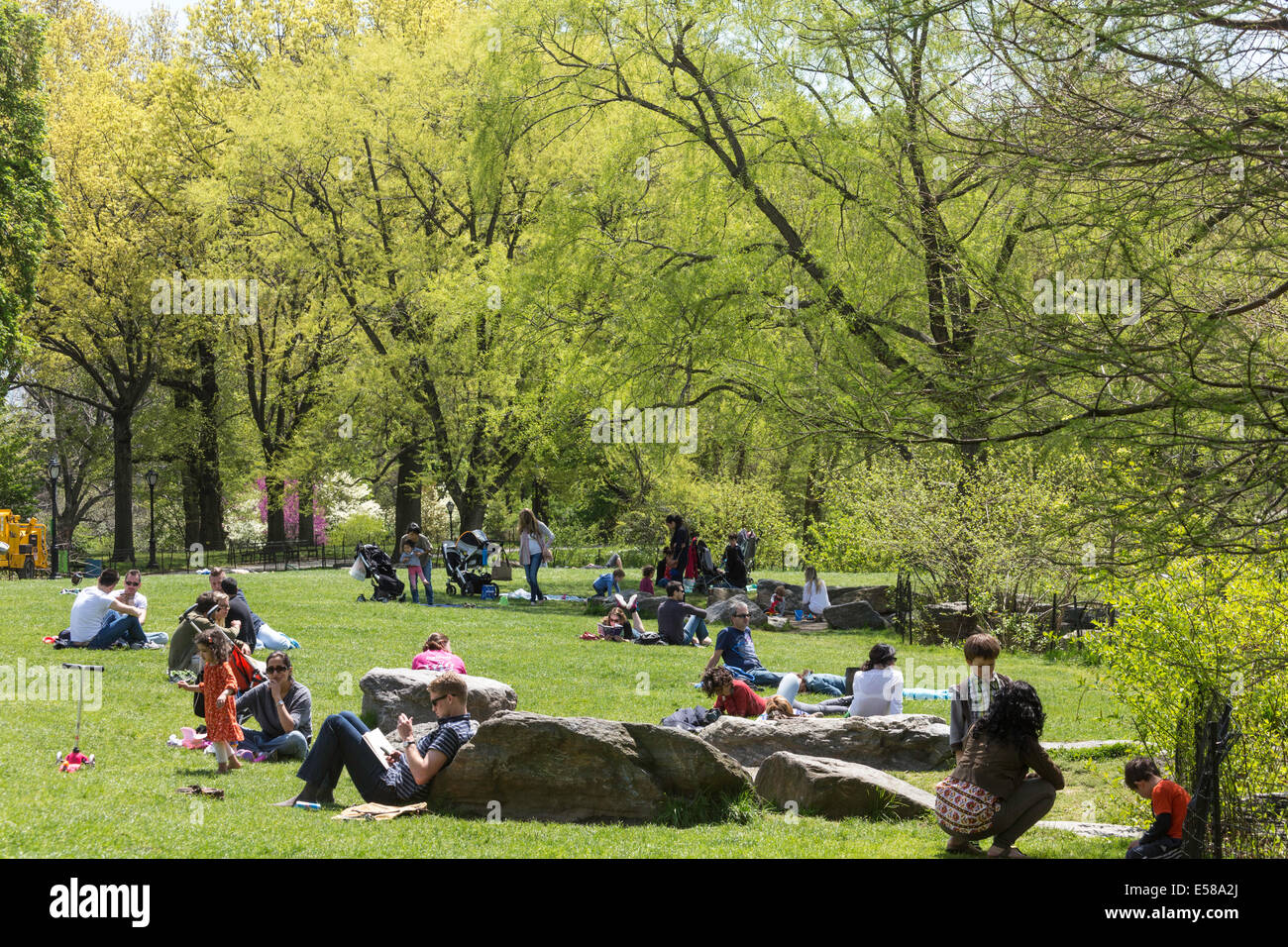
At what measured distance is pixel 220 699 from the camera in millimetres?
9438

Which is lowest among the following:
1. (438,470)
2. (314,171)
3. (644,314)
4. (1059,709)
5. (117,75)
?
(1059,709)

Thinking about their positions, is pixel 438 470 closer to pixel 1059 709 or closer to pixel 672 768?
pixel 1059 709

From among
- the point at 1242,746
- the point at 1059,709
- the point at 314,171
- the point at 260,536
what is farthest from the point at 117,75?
the point at 1242,746

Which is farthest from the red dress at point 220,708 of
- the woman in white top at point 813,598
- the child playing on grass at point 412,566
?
the woman in white top at point 813,598

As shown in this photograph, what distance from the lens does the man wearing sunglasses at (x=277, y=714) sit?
10195 mm

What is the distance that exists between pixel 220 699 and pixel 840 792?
4.96m

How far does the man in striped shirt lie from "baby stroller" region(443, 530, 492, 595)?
1436cm

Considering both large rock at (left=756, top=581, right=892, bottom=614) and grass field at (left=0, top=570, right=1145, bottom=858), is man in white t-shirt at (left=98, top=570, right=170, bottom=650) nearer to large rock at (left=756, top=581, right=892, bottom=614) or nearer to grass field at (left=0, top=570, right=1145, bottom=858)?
grass field at (left=0, top=570, right=1145, bottom=858)

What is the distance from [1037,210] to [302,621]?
13.3 meters

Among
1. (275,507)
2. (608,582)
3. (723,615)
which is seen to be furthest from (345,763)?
(275,507)

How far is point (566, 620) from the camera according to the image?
791 inches

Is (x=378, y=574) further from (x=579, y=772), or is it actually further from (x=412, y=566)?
(x=579, y=772)
